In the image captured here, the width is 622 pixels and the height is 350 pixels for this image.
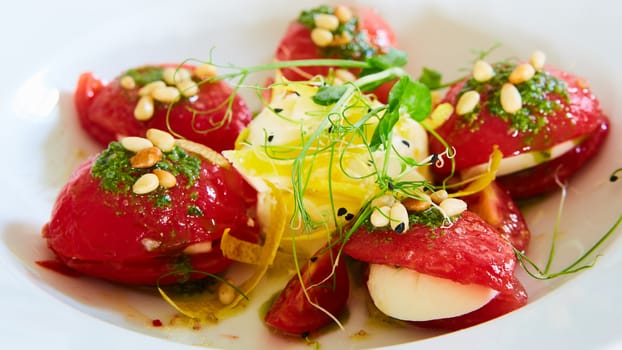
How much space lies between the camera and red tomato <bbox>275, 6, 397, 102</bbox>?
2844mm

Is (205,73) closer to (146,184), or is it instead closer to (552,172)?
(146,184)

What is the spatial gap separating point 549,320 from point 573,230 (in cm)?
69

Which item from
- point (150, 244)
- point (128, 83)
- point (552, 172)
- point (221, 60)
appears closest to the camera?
point (150, 244)

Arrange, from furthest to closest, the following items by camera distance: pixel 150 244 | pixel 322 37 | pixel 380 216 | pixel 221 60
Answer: pixel 221 60 < pixel 322 37 < pixel 150 244 < pixel 380 216

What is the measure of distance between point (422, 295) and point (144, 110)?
1249mm

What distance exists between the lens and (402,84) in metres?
2.25

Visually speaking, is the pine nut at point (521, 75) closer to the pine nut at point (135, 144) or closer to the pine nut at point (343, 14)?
the pine nut at point (343, 14)

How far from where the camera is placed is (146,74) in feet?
8.84

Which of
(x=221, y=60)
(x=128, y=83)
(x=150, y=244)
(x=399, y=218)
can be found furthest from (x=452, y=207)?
(x=221, y=60)

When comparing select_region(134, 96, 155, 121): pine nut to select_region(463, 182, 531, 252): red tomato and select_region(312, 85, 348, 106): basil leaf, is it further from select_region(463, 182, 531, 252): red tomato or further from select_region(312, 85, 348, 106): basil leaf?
select_region(463, 182, 531, 252): red tomato

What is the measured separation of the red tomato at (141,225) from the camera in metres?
2.02

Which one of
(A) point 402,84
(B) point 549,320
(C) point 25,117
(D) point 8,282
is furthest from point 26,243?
(B) point 549,320

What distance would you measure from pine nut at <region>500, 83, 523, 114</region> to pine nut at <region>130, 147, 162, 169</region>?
3.70 ft

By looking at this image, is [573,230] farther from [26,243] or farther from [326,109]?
[26,243]
